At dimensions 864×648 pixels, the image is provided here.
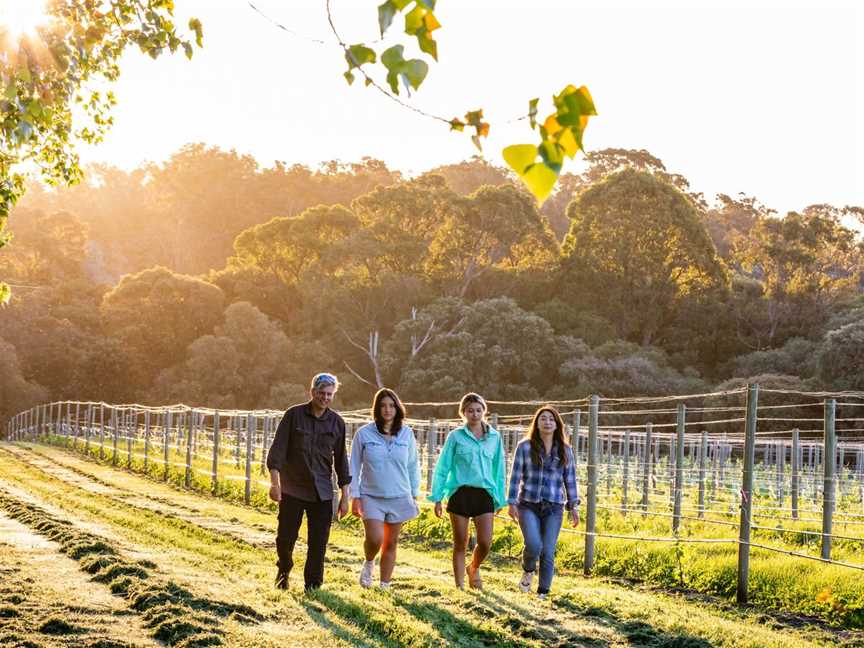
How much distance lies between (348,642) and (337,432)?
82.8 inches

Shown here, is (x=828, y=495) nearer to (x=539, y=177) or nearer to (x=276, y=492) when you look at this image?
(x=276, y=492)

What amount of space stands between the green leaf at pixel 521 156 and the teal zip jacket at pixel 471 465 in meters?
6.51

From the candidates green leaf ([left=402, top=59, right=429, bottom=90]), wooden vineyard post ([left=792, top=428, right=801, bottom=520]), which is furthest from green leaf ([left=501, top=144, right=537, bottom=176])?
wooden vineyard post ([left=792, top=428, right=801, bottom=520])

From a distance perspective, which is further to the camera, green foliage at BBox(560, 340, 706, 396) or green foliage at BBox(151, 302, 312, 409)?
green foliage at BBox(151, 302, 312, 409)

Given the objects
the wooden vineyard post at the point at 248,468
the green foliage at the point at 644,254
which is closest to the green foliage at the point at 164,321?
the green foliage at the point at 644,254

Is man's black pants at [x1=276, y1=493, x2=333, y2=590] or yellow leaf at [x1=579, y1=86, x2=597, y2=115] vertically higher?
yellow leaf at [x1=579, y1=86, x2=597, y2=115]

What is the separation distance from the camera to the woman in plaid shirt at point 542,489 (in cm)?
902

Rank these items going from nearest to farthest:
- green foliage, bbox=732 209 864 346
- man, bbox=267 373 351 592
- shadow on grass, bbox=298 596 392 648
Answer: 1. shadow on grass, bbox=298 596 392 648
2. man, bbox=267 373 351 592
3. green foliage, bbox=732 209 864 346

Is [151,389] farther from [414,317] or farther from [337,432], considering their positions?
[337,432]

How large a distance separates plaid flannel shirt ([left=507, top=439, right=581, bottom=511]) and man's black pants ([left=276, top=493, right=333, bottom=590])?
4.42 feet

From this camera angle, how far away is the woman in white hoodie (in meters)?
8.70

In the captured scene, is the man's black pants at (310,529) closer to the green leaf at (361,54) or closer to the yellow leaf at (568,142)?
the green leaf at (361,54)

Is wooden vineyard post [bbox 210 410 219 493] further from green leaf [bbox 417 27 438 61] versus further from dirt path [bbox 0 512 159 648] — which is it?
green leaf [bbox 417 27 438 61]

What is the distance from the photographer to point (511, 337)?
43781 millimetres
